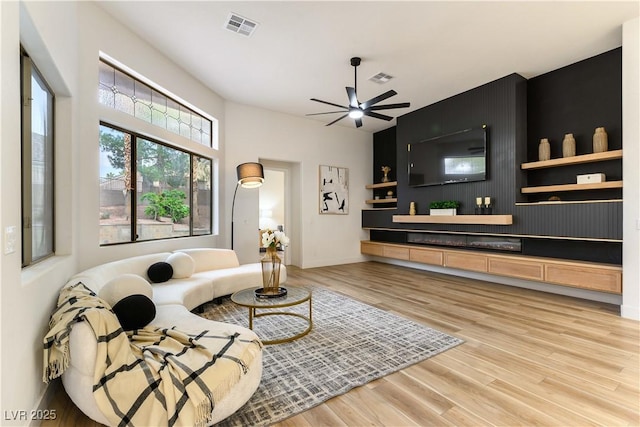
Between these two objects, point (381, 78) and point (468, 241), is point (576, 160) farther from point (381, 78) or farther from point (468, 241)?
point (381, 78)

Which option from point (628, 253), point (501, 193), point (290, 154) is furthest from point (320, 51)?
point (628, 253)

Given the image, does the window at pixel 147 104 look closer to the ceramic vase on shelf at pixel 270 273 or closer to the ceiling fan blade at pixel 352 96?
the ceramic vase on shelf at pixel 270 273

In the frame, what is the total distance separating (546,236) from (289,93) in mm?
4654

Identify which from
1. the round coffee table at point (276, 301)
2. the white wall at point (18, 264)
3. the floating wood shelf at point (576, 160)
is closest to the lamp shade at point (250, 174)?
the round coffee table at point (276, 301)

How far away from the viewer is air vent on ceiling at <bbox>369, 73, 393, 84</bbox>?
4.54 meters

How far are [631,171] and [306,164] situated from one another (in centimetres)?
507

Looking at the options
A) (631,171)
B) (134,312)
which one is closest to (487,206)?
(631,171)

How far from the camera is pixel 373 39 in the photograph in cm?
360

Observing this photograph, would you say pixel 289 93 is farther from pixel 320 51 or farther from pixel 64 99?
pixel 64 99

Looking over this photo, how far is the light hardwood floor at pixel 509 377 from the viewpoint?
1.68 m

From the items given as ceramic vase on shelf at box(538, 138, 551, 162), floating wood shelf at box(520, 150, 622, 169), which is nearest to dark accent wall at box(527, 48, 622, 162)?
ceramic vase on shelf at box(538, 138, 551, 162)

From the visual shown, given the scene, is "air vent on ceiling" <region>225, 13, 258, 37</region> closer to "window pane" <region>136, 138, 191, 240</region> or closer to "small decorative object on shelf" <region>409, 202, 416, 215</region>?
"window pane" <region>136, 138, 191, 240</region>

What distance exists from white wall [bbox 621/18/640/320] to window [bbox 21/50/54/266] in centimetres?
546

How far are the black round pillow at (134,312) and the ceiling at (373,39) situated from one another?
9.62ft
